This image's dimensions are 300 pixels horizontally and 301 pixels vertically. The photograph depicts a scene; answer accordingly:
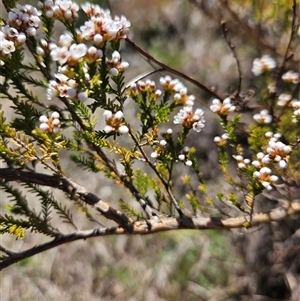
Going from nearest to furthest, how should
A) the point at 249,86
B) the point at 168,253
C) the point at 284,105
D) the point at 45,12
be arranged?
1. the point at 45,12
2. the point at 284,105
3. the point at 168,253
4. the point at 249,86

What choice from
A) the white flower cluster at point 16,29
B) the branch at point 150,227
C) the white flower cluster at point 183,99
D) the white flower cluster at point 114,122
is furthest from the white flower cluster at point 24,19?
the branch at point 150,227

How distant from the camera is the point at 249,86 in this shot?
129 inches

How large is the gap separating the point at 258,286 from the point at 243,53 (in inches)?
71.5

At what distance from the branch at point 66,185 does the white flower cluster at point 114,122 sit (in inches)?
9.2

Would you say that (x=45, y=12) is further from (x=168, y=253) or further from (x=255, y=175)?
(x=168, y=253)

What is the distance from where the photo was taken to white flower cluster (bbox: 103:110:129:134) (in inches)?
33.9

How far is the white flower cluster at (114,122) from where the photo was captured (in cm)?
86

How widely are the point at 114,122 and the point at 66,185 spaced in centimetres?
25

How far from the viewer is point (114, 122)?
869 millimetres

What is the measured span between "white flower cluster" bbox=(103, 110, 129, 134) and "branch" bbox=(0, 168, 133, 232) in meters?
0.23

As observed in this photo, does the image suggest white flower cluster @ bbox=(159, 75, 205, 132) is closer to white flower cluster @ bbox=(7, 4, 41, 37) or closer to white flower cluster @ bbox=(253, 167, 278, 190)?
white flower cluster @ bbox=(253, 167, 278, 190)

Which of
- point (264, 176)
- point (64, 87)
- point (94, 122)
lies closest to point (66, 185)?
point (94, 122)

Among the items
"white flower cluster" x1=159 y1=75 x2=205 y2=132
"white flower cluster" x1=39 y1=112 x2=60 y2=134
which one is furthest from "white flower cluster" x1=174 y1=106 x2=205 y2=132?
"white flower cluster" x1=39 y1=112 x2=60 y2=134

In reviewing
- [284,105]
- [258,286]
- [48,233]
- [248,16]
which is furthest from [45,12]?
[258,286]
